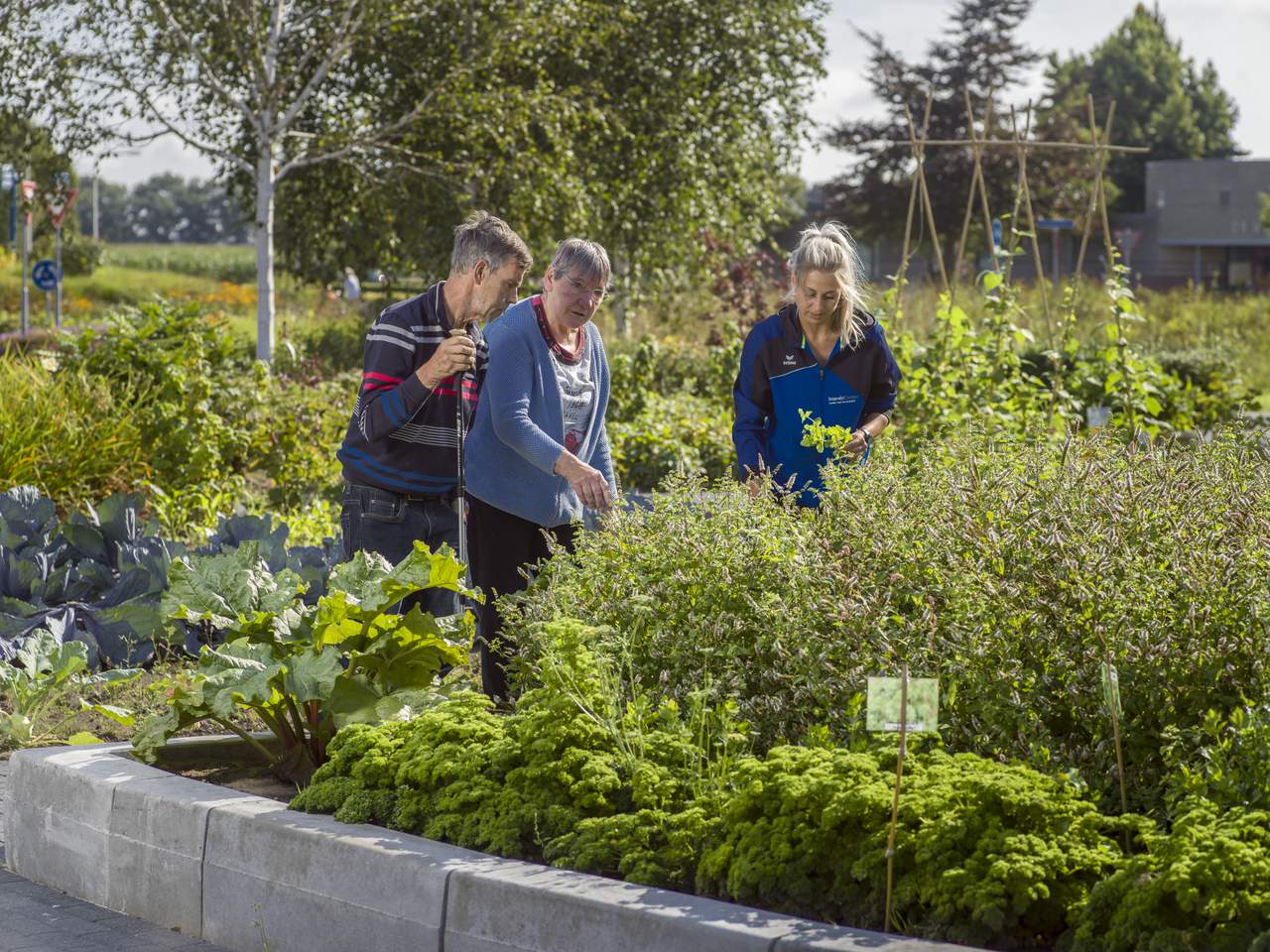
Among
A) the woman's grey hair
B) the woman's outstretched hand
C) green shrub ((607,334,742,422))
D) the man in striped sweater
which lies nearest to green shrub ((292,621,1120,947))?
the woman's outstretched hand

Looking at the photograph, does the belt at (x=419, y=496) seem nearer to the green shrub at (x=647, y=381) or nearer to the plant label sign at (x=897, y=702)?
the plant label sign at (x=897, y=702)

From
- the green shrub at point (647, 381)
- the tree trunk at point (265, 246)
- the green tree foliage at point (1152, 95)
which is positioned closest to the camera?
the green shrub at point (647, 381)

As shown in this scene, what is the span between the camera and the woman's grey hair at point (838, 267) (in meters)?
4.92

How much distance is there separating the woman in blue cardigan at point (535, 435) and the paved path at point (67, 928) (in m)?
1.21

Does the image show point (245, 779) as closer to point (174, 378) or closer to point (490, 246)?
point (490, 246)

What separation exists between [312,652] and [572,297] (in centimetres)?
135

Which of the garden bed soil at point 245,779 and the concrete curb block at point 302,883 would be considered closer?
the concrete curb block at point 302,883

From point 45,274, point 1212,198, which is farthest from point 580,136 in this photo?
point 1212,198

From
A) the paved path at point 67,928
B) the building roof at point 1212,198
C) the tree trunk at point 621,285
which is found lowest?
the paved path at point 67,928

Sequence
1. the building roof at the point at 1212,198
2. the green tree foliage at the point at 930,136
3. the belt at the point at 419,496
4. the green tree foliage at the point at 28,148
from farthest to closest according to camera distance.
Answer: the building roof at the point at 1212,198 < the green tree foliage at the point at 930,136 < the green tree foliage at the point at 28,148 < the belt at the point at 419,496

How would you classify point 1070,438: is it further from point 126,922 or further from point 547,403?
point 126,922

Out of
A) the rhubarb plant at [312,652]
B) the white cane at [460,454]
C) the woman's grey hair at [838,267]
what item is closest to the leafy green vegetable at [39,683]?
the rhubarb plant at [312,652]

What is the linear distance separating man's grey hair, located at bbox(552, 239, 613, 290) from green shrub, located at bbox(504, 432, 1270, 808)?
0.70 m

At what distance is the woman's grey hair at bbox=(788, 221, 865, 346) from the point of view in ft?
16.1
